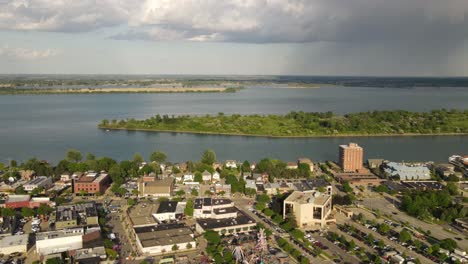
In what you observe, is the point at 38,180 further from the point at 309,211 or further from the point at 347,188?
the point at 347,188

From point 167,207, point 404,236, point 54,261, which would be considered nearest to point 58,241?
point 54,261

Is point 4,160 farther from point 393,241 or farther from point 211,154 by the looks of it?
point 393,241

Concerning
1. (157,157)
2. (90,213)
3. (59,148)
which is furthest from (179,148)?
(90,213)

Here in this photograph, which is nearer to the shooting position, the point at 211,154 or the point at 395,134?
the point at 211,154

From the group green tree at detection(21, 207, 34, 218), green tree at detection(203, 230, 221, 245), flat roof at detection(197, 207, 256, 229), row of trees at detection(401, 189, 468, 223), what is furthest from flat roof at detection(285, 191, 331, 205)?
green tree at detection(21, 207, 34, 218)

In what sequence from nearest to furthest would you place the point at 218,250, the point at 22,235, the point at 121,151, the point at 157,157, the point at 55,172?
the point at 218,250 < the point at 22,235 < the point at 55,172 < the point at 157,157 < the point at 121,151

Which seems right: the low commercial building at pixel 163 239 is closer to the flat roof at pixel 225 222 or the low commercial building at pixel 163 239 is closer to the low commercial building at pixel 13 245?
the flat roof at pixel 225 222

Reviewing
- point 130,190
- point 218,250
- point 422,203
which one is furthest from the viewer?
point 130,190
